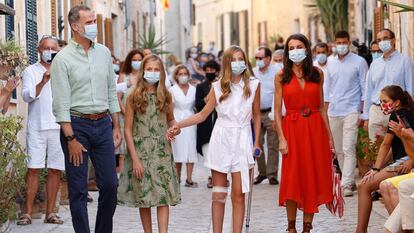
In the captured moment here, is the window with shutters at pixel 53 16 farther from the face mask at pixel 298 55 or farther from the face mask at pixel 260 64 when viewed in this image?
the face mask at pixel 298 55

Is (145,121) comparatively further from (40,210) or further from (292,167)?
(40,210)

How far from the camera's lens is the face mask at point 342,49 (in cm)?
1538

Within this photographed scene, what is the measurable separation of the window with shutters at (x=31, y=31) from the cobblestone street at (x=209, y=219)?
7.00 feet

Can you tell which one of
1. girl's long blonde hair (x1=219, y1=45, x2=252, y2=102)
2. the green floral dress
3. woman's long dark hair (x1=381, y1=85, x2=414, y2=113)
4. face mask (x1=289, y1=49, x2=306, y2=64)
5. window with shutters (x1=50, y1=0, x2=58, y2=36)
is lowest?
the green floral dress

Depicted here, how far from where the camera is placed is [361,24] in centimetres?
2945

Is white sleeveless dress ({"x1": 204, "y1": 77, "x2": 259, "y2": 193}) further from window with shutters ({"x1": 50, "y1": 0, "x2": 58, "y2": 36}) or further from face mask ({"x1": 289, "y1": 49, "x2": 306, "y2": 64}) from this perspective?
window with shutters ({"x1": 50, "y1": 0, "x2": 58, "y2": 36})

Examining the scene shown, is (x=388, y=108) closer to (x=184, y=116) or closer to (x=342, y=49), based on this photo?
(x=342, y=49)

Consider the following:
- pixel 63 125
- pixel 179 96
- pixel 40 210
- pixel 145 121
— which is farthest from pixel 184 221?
pixel 179 96

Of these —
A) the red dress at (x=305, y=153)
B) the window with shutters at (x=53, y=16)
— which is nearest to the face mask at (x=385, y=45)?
the red dress at (x=305, y=153)

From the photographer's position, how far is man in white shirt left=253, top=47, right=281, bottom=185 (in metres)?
17.3

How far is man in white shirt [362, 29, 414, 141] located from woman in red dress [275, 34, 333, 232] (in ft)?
8.91

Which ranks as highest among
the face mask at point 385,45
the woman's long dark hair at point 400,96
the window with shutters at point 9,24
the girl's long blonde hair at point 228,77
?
the window with shutters at point 9,24

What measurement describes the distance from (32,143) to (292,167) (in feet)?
9.85

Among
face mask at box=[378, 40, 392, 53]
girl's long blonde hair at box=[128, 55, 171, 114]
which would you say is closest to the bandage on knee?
girl's long blonde hair at box=[128, 55, 171, 114]
